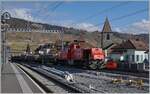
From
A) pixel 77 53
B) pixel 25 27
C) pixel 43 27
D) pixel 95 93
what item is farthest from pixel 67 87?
pixel 43 27

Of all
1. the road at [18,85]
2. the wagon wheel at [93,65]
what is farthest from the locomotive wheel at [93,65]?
the road at [18,85]

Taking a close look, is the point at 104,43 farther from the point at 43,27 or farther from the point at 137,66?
the point at 137,66

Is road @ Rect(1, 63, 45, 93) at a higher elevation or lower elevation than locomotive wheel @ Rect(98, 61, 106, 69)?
lower

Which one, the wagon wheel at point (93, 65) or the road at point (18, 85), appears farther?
the wagon wheel at point (93, 65)

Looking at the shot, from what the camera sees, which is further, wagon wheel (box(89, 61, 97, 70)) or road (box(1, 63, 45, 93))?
wagon wheel (box(89, 61, 97, 70))

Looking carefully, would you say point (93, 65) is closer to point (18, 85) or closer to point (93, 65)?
point (93, 65)

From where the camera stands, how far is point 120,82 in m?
29.3

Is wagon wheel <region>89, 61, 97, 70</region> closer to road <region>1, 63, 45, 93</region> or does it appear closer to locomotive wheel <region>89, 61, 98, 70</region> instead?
locomotive wheel <region>89, 61, 98, 70</region>

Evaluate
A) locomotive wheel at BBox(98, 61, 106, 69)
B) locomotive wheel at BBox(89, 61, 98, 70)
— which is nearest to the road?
locomotive wheel at BBox(89, 61, 98, 70)

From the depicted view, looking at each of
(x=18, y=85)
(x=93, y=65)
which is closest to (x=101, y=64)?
(x=93, y=65)

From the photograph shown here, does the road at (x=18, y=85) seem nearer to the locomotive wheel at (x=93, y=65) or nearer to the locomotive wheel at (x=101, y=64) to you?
the locomotive wheel at (x=93, y=65)

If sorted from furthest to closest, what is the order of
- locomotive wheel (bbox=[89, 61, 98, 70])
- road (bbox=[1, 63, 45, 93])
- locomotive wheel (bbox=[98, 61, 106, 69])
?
locomotive wheel (bbox=[98, 61, 106, 69]) < locomotive wheel (bbox=[89, 61, 98, 70]) < road (bbox=[1, 63, 45, 93])

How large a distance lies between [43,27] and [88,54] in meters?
46.8

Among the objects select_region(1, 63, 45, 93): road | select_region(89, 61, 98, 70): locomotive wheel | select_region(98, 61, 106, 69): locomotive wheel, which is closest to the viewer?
select_region(1, 63, 45, 93): road
